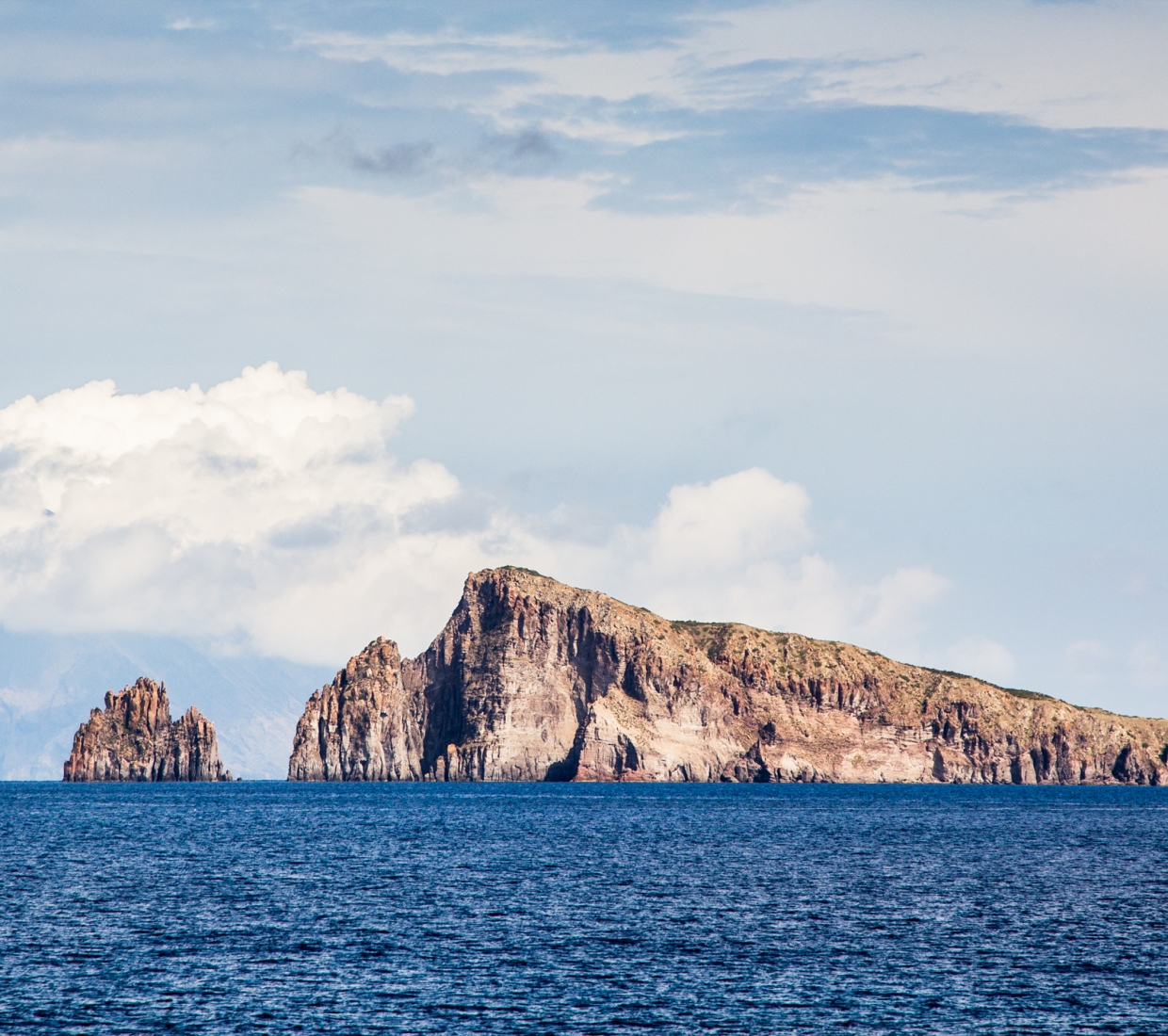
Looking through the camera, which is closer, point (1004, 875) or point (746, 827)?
point (1004, 875)

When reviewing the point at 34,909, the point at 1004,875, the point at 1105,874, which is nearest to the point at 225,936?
the point at 34,909

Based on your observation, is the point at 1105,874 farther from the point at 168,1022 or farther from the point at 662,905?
the point at 168,1022

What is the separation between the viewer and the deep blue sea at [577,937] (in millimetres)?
57562

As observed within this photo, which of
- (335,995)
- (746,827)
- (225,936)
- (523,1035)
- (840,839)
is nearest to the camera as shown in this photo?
(523,1035)

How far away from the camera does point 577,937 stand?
246 feet

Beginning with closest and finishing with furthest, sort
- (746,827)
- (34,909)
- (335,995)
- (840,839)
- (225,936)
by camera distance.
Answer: (335,995) → (225,936) → (34,909) → (840,839) → (746,827)

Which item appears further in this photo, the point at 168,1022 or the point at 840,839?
the point at 840,839

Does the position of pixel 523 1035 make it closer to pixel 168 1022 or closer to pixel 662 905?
pixel 168 1022

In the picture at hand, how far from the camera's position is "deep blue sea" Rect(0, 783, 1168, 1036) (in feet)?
189

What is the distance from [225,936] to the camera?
74.3 metres

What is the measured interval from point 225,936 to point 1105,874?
6617 centimetres

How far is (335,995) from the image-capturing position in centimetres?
6044

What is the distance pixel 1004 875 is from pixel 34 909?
217 feet

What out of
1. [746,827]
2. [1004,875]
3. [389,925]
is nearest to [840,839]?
[746,827]
